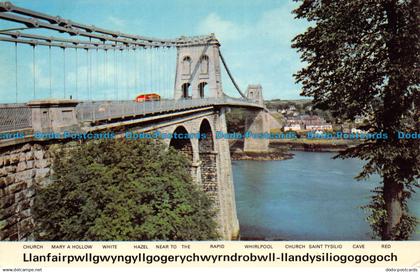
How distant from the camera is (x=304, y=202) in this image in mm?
14742

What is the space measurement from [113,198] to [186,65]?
1213 centimetres

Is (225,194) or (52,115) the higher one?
(52,115)

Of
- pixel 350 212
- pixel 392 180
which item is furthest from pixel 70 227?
pixel 350 212

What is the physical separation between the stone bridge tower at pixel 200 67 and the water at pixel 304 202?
4.66 m

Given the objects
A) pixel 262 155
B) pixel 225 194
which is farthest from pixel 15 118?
pixel 262 155

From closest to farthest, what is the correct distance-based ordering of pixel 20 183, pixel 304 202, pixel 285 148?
pixel 20 183 → pixel 304 202 → pixel 285 148

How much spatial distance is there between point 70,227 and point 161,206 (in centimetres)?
108

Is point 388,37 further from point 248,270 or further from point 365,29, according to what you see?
point 248,270

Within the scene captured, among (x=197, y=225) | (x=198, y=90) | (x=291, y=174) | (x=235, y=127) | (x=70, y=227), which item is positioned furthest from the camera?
(x=235, y=127)

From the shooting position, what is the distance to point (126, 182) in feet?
13.8

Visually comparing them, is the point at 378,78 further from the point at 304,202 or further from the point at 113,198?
the point at 304,202

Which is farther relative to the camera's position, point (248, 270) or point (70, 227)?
point (248, 270)

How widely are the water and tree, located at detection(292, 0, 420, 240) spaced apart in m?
4.73

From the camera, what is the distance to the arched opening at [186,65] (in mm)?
15453
